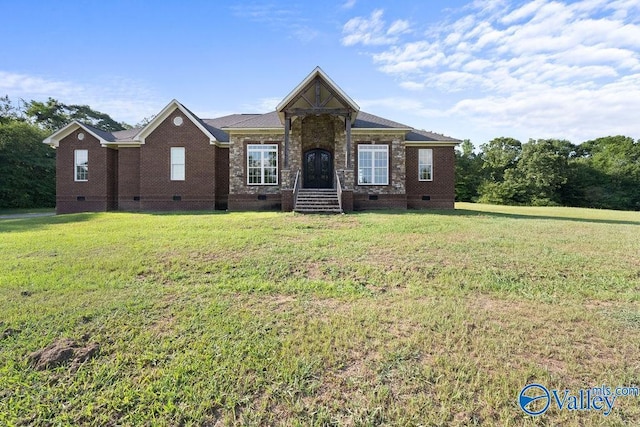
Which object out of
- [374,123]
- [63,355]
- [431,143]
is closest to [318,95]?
[374,123]

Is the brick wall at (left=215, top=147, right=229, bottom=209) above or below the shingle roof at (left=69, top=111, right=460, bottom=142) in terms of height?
below

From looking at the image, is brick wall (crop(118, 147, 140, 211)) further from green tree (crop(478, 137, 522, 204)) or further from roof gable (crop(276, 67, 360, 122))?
green tree (crop(478, 137, 522, 204))

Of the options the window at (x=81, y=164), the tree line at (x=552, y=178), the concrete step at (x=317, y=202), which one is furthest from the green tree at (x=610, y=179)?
the window at (x=81, y=164)

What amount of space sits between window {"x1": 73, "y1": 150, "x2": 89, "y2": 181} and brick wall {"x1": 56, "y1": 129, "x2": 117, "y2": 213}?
0.17 m

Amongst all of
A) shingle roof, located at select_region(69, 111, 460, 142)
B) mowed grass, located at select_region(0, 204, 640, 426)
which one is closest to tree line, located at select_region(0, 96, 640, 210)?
shingle roof, located at select_region(69, 111, 460, 142)

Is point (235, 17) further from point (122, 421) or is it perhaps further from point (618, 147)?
point (618, 147)

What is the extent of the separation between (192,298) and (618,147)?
58.2 meters

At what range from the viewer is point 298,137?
56.0 feet

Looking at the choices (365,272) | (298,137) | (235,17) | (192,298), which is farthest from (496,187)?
(192,298)

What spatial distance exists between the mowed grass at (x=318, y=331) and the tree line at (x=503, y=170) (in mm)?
30605

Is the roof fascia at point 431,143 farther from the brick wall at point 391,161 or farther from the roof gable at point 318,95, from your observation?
the roof gable at point 318,95

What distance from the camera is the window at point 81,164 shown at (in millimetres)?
18719

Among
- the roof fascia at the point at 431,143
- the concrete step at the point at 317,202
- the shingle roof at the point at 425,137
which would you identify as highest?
the shingle roof at the point at 425,137

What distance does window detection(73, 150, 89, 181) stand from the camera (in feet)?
61.4
